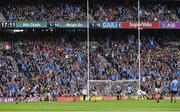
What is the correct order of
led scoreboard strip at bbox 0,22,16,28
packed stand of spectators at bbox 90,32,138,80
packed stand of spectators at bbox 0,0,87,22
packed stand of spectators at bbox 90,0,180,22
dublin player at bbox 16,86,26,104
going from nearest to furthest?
dublin player at bbox 16,86,26,104 < packed stand of spectators at bbox 90,32,138,80 < led scoreboard strip at bbox 0,22,16,28 < packed stand of spectators at bbox 0,0,87,22 < packed stand of spectators at bbox 90,0,180,22

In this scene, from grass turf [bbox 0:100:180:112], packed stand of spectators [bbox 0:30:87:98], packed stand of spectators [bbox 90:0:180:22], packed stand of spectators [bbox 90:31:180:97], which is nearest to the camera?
grass turf [bbox 0:100:180:112]

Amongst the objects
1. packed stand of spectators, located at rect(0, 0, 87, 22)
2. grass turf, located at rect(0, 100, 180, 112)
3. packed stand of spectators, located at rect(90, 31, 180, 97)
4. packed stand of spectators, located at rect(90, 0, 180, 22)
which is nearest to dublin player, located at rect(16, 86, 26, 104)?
packed stand of spectators, located at rect(90, 31, 180, 97)

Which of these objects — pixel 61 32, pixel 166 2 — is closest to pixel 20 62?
pixel 61 32

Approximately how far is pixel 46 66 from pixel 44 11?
7.40m

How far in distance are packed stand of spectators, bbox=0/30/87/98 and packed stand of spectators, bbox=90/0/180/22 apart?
12.4 feet

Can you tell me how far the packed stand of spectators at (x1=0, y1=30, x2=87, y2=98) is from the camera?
5512 centimetres

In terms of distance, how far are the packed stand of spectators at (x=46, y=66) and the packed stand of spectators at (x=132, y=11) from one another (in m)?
3.79

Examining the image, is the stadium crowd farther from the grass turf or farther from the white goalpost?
the grass turf

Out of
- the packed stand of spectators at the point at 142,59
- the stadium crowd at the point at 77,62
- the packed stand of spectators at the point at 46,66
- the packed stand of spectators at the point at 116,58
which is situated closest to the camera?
the packed stand of spectators at the point at 46,66

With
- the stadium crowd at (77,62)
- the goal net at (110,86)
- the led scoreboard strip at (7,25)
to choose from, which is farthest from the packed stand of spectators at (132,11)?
the goal net at (110,86)

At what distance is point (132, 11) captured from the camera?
217 ft

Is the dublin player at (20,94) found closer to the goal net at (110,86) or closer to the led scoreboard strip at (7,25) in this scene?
the goal net at (110,86)

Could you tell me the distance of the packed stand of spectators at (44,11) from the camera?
2451 inches

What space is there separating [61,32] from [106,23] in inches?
206
